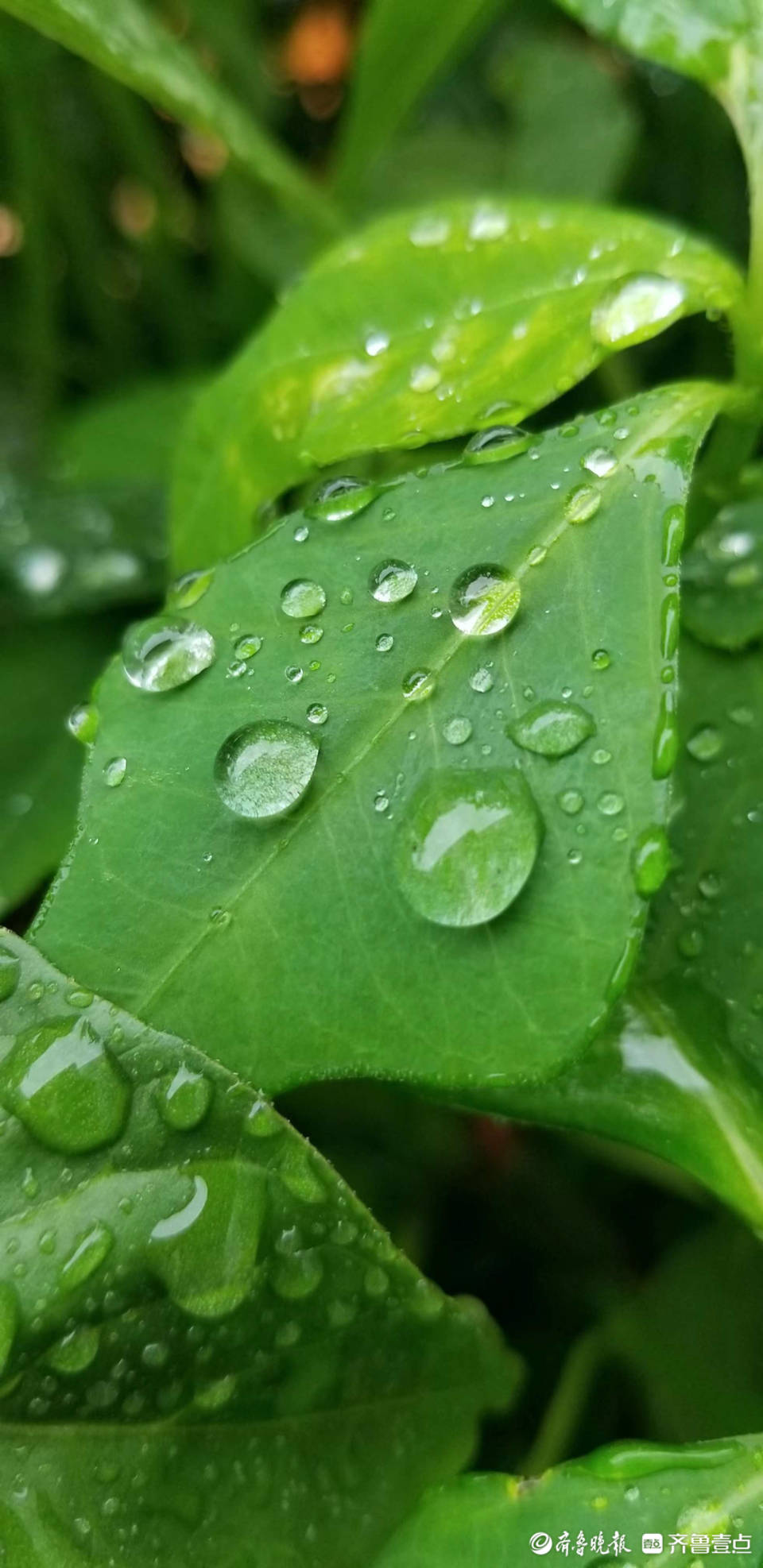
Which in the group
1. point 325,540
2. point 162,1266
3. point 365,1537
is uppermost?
point 325,540

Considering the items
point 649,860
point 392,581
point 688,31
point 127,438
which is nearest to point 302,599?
point 392,581

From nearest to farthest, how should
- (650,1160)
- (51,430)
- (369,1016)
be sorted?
(369,1016) → (650,1160) → (51,430)

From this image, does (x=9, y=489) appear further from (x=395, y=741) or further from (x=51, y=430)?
(x=395, y=741)

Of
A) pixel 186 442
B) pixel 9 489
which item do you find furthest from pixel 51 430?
pixel 186 442

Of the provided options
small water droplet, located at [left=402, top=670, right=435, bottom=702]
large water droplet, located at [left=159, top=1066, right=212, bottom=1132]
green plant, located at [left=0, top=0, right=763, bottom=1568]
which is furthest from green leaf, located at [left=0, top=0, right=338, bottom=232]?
large water droplet, located at [left=159, top=1066, right=212, bottom=1132]

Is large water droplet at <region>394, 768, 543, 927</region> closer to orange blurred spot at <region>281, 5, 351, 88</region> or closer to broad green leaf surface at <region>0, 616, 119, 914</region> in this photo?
broad green leaf surface at <region>0, 616, 119, 914</region>
